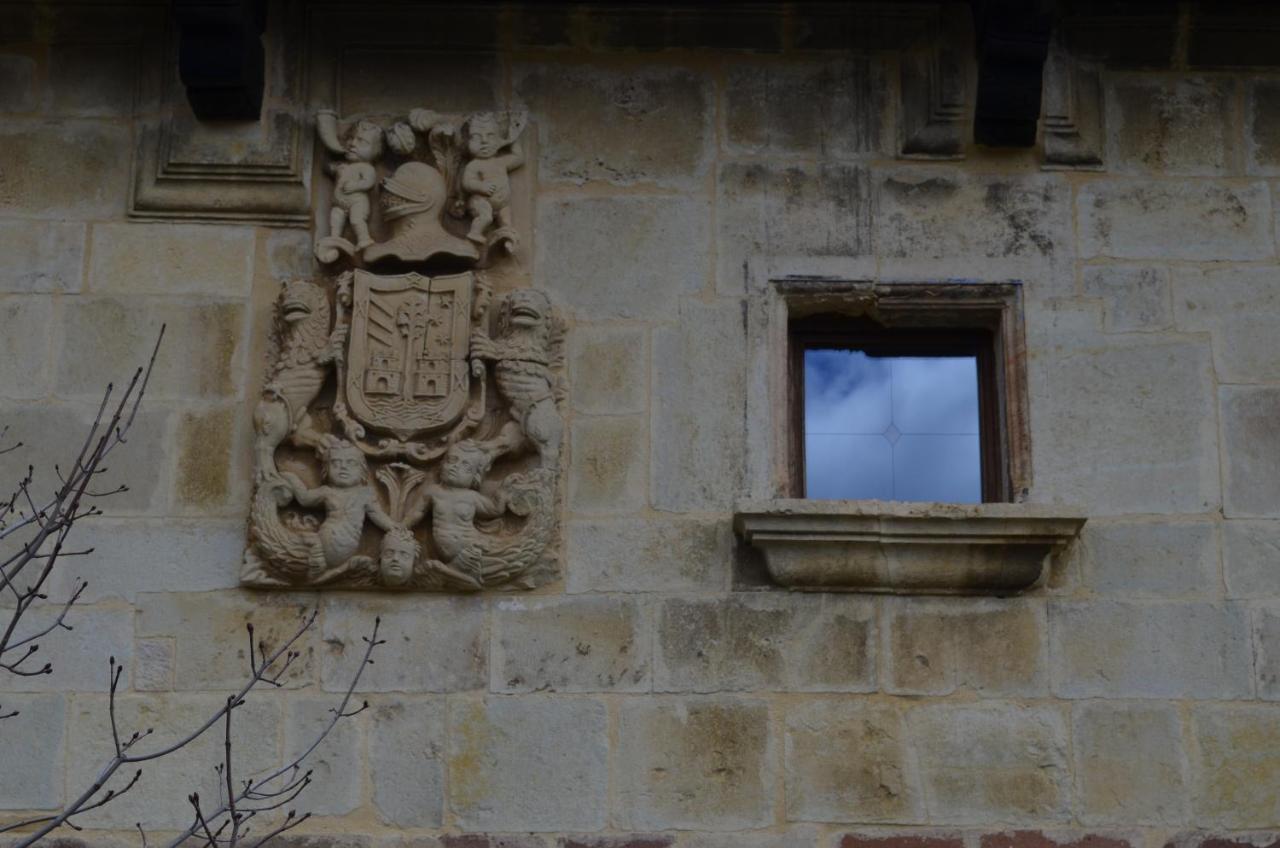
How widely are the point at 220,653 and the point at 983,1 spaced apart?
2549 mm

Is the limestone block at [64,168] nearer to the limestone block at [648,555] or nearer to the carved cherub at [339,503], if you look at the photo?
the carved cherub at [339,503]

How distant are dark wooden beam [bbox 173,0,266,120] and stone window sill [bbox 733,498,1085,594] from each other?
5.69ft

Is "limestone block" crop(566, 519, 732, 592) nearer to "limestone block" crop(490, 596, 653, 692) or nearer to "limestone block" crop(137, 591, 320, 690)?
"limestone block" crop(490, 596, 653, 692)

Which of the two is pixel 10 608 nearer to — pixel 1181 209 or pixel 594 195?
pixel 594 195

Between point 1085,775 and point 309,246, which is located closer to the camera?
point 1085,775

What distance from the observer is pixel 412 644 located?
4.81m

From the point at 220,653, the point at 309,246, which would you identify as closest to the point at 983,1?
the point at 309,246

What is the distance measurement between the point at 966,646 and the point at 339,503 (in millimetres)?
1575

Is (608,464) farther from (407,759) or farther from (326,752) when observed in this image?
(326,752)

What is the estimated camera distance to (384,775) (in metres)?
4.70

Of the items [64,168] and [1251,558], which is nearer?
[1251,558]

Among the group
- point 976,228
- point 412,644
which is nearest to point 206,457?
point 412,644

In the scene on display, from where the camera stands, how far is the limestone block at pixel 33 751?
4707 mm

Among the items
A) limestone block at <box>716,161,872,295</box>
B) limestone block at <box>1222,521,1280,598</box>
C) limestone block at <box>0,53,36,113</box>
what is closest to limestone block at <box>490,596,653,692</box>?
limestone block at <box>716,161,872,295</box>
